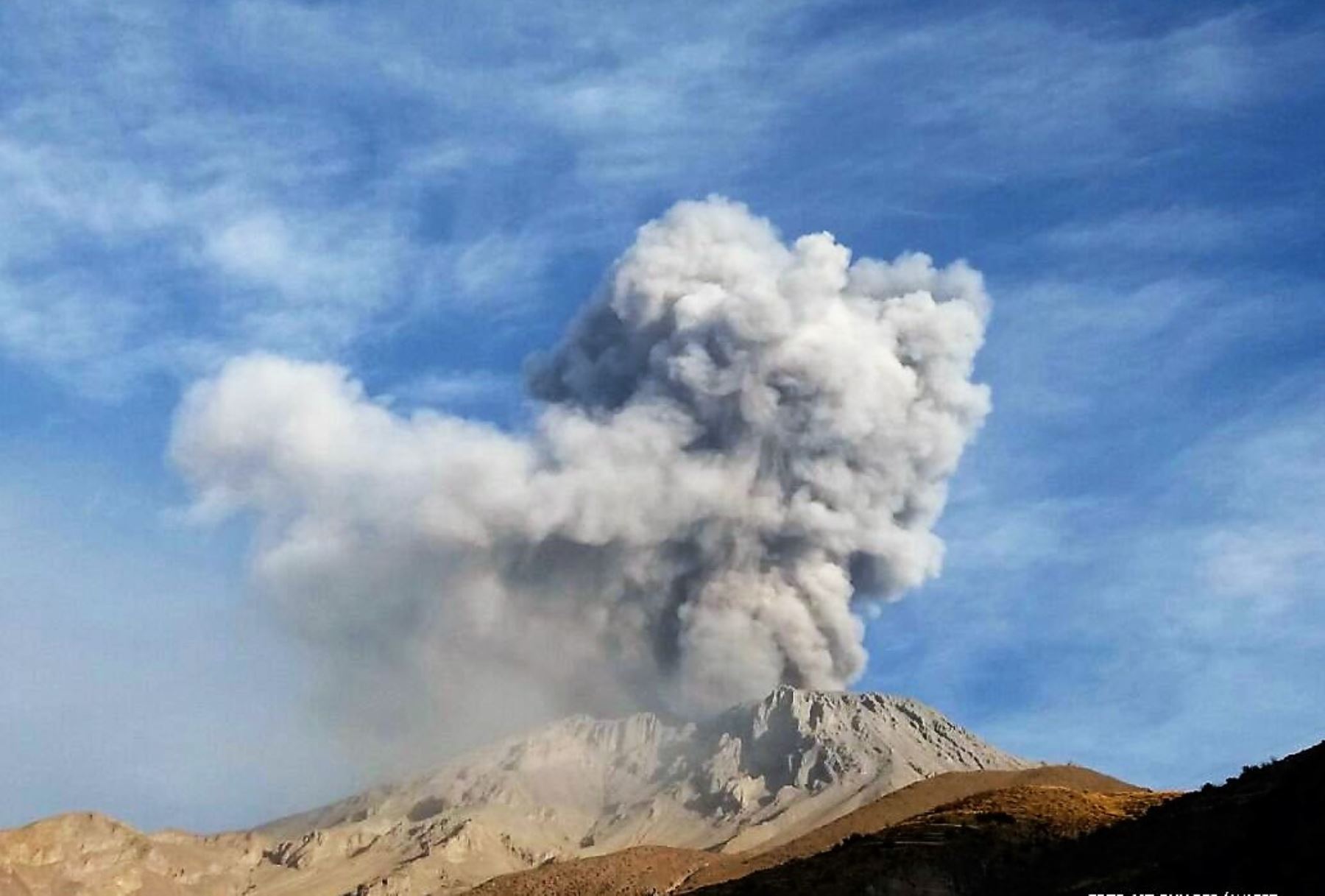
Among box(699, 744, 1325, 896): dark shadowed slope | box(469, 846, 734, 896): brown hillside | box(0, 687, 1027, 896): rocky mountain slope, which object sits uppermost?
box(0, 687, 1027, 896): rocky mountain slope

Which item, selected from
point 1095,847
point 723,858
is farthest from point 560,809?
point 1095,847

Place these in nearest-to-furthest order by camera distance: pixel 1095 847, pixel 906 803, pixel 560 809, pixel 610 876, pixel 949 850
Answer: pixel 1095 847 < pixel 949 850 < pixel 610 876 < pixel 906 803 < pixel 560 809

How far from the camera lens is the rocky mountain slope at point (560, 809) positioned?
15550cm

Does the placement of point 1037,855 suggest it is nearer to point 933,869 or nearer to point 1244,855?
point 933,869

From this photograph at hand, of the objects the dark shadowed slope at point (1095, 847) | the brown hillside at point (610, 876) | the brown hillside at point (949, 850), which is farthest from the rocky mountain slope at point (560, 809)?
the dark shadowed slope at point (1095, 847)

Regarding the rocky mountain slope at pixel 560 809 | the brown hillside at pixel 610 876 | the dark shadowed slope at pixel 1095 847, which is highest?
the rocky mountain slope at pixel 560 809

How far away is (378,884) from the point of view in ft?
493

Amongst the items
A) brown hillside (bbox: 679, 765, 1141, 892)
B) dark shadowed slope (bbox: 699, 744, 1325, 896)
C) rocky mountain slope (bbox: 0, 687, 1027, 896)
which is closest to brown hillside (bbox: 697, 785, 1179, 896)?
dark shadowed slope (bbox: 699, 744, 1325, 896)

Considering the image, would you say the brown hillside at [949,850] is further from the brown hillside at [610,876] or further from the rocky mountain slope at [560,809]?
the rocky mountain slope at [560,809]

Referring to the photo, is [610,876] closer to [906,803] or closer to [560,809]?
[906,803]

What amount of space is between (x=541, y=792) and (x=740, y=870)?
75412 mm

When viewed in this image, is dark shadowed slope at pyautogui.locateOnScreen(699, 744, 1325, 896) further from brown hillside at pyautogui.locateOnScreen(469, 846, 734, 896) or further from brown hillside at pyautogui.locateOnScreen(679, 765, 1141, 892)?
brown hillside at pyautogui.locateOnScreen(469, 846, 734, 896)

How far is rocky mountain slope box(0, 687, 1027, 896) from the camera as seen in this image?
6122 inches

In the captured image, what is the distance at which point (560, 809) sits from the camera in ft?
579
